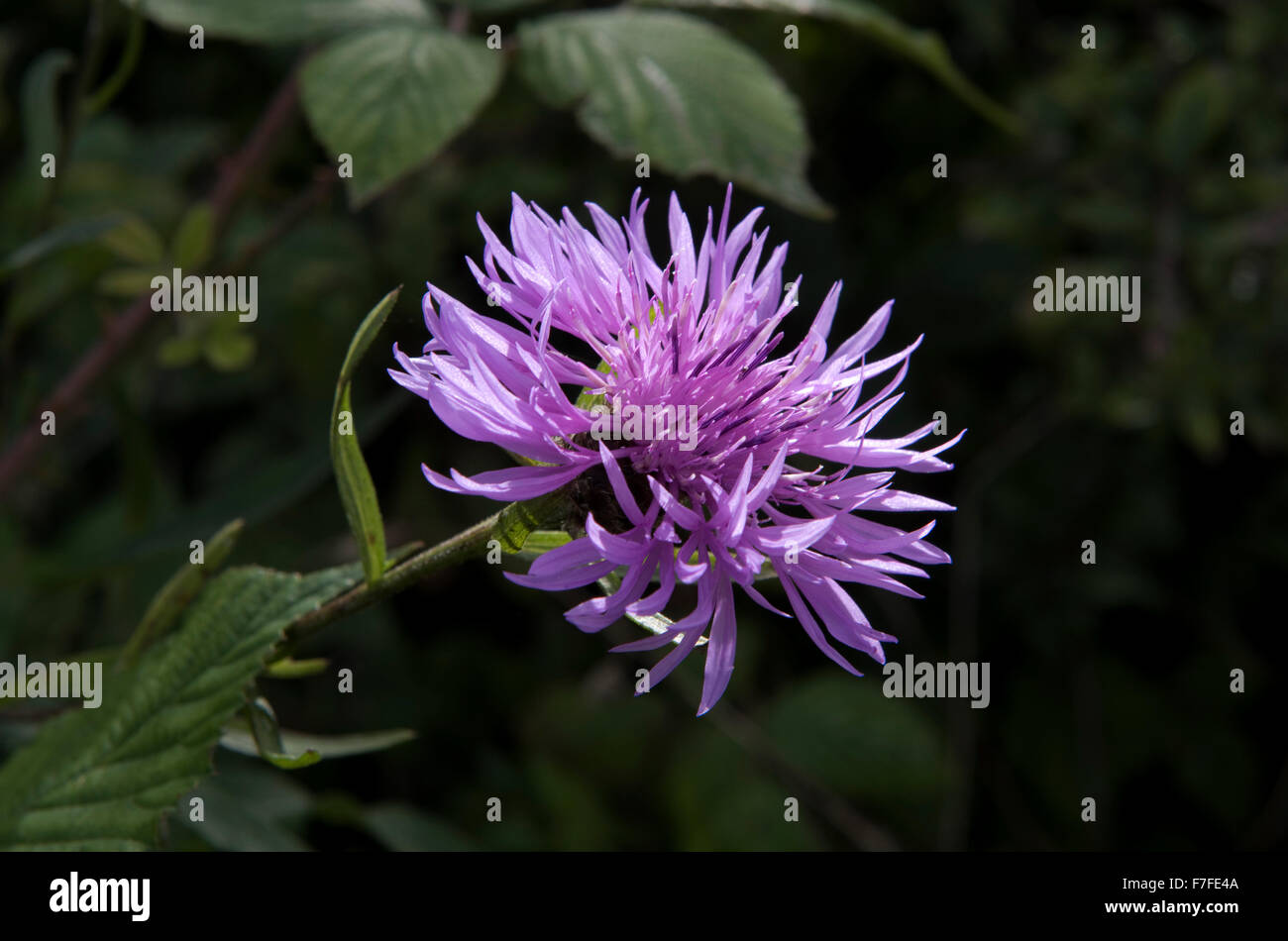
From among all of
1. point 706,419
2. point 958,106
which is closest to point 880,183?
point 958,106

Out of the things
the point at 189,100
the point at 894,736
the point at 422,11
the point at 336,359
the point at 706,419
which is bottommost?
the point at 894,736

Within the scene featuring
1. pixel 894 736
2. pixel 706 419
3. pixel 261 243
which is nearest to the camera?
pixel 706 419

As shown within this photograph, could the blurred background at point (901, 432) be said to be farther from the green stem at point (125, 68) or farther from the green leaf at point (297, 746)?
the green leaf at point (297, 746)

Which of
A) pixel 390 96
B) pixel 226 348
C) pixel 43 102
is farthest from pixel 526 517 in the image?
pixel 43 102

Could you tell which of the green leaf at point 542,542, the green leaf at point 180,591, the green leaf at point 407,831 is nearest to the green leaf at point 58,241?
the green leaf at point 180,591

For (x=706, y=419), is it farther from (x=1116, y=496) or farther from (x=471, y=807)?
(x=1116, y=496)

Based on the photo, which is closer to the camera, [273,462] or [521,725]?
[273,462]
